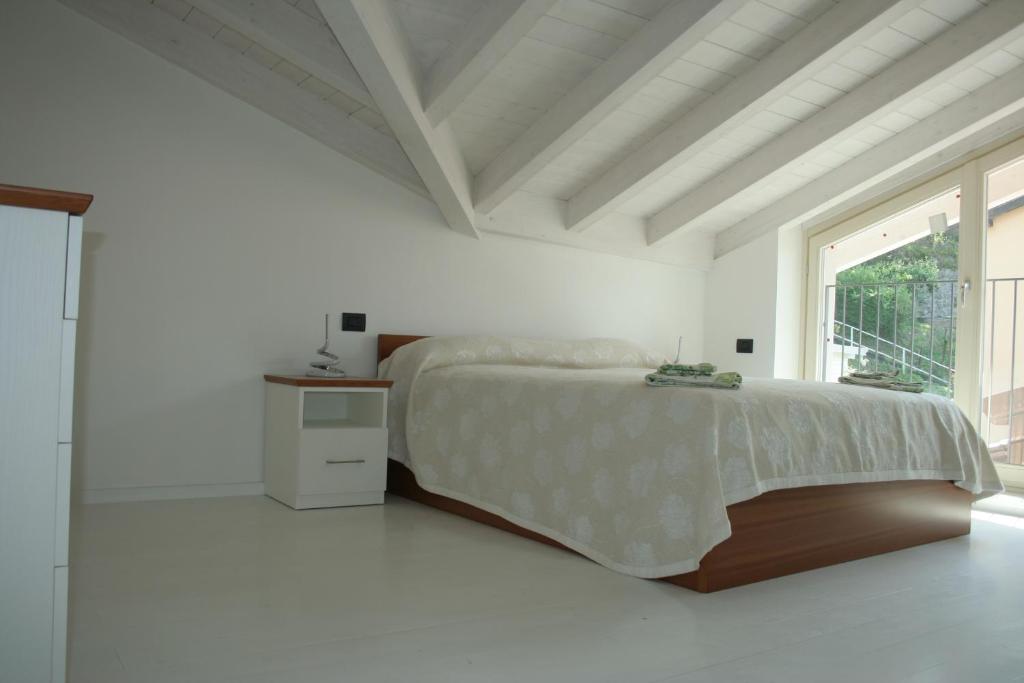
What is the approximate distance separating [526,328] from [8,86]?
2.76m

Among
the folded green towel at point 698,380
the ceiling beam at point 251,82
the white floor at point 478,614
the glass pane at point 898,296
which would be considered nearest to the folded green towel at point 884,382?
the white floor at point 478,614

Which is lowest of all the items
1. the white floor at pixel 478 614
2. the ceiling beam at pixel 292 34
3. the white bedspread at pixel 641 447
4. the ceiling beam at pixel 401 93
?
the white floor at pixel 478 614

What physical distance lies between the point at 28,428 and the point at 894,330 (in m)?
4.88

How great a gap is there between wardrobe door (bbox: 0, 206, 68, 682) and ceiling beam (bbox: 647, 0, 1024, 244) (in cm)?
365

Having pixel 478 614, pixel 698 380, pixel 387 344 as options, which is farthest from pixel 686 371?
pixel 387 344

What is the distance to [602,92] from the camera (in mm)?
3365

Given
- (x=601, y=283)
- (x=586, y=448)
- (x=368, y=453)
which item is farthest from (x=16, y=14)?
(x=601, y=283)

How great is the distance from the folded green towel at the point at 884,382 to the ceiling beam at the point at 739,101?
4.19 feet

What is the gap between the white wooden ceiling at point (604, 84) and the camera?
3068 millimetres

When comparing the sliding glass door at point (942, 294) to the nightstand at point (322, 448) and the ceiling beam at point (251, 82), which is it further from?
the nightstand at point (322, 448)

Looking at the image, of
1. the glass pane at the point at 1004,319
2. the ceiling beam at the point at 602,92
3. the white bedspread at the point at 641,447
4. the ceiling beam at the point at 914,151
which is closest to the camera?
the white bedspread at the point at 641,447

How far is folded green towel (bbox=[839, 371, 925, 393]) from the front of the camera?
3.32 m

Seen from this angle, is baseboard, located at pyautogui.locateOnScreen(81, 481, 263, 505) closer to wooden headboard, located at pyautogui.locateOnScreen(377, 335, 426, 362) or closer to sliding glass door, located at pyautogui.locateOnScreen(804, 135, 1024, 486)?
wooden headboard, located at pyautogui.locateOnScreen(377, 335, 426, 362)

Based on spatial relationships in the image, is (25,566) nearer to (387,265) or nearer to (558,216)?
(387,265)
